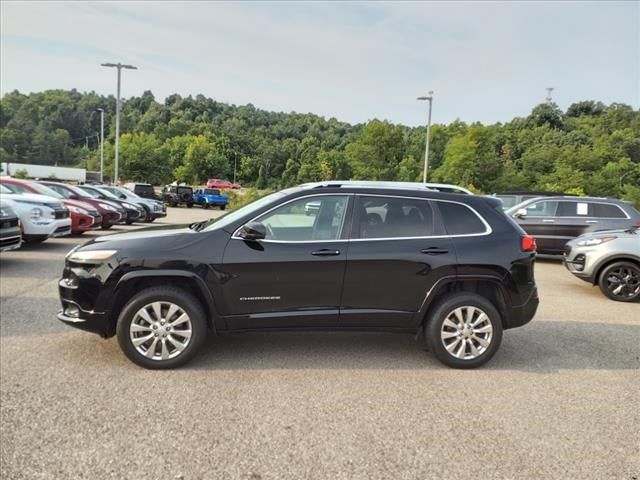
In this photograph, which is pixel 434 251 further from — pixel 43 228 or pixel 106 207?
pixel 106 207

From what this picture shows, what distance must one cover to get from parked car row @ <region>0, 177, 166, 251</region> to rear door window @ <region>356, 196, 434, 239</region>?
7.09 meters

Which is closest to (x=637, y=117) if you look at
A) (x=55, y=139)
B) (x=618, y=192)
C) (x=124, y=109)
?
(x=618, y=192)

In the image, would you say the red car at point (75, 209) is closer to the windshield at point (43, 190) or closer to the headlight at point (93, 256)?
the windshield at point (43, 190)

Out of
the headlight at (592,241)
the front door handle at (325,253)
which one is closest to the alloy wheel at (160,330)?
the front door handle at (325,253)

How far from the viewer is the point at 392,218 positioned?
16.0 ft

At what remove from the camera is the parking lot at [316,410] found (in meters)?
3.13

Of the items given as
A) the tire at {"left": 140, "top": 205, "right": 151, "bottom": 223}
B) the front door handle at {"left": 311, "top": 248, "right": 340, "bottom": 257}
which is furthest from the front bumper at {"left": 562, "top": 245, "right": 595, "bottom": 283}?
the tire at {"left": 140, "top": 205, "right": 151, "bottom": 223}

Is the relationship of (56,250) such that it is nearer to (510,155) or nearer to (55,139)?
(510,155)

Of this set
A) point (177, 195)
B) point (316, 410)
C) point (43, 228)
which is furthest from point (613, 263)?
point (177, 195)

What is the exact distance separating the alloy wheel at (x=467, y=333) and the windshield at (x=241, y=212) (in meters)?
2.02

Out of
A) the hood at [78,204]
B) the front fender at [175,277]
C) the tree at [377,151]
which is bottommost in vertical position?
the front fender at [175,277]

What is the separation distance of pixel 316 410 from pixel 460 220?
2324 millimetres

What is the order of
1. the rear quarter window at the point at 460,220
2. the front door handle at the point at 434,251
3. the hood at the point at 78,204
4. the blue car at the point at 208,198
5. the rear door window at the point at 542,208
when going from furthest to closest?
the blue car at the point at 208,198 < the hood at the point at 78,204 < the rear door window at the point at 542,208 < the rear quarter window at the point at 460,220 < the front door handle at the point at 434,251

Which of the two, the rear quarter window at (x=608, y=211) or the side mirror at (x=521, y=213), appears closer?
the rear quarter window at (x=608, y=211)
